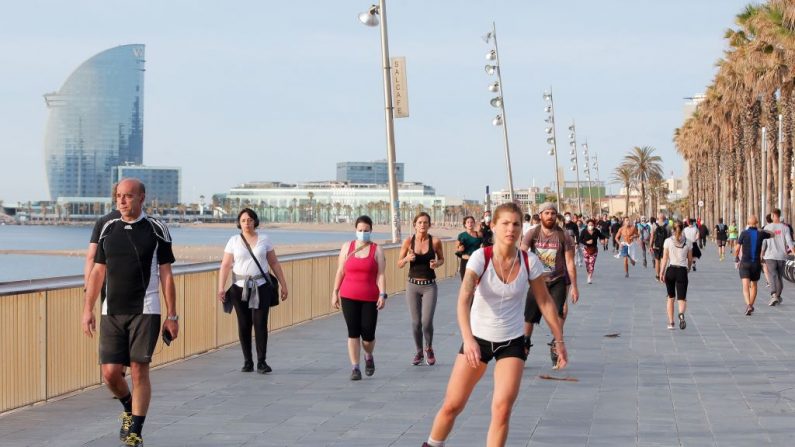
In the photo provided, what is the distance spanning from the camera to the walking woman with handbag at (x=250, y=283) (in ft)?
35.6

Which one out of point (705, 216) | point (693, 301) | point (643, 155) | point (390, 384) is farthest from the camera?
point (643, 155)

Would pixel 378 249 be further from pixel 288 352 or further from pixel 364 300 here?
pixel 288 352

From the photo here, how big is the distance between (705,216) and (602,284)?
221 feet

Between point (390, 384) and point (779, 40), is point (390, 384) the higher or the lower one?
the lower one

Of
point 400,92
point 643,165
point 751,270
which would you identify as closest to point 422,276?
point 751,270

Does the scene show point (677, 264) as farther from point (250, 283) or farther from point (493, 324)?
point (493, 324)

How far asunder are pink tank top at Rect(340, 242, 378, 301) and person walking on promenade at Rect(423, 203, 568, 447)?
4.24 m

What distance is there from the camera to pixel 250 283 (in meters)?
10.9

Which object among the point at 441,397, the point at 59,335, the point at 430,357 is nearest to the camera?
the point at 59,335

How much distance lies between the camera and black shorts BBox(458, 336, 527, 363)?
6.00 m

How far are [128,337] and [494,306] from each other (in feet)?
7.67

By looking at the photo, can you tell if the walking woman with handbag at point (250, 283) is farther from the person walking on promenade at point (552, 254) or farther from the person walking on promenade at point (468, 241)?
the person walking on promenade at point (468, 241)

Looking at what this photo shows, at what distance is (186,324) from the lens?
39.3ft

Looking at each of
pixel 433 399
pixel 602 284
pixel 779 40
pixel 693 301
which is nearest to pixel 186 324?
pixel 433 399
